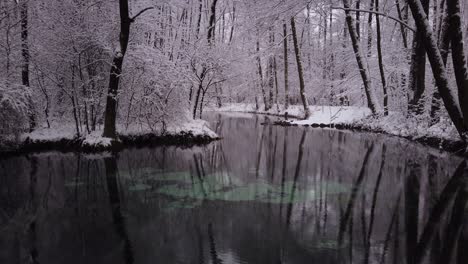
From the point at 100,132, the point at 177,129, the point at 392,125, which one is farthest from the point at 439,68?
the point at 100,132

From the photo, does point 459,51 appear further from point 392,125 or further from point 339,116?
point 339,116

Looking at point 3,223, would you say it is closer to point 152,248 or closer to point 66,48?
point 152,248

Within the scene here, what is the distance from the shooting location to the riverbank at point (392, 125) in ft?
39.4

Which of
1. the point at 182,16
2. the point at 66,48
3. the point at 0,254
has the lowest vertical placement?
the point at 0,254

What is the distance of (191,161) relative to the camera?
10.9 meters

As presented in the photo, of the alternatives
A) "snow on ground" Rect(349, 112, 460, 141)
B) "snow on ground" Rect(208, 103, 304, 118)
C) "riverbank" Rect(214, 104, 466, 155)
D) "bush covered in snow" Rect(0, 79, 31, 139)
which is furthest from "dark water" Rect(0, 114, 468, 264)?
"snow on ground" Rect(208, 103, 304, 118)

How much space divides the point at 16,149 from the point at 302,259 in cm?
1149

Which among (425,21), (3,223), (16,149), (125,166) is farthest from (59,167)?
(425,21)

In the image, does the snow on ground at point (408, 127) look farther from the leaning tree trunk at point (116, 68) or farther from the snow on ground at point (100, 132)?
the leaning tree trunk at point (116, 68)

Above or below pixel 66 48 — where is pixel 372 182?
below

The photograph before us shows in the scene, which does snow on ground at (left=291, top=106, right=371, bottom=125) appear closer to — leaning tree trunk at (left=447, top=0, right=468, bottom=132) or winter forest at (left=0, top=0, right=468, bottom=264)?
winter forest at (left=0, top=0, right=468, bottom=264)

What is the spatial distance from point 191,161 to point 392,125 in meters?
11.6

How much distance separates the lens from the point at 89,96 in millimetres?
13625

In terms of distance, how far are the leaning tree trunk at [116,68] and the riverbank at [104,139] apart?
22.0 inches
